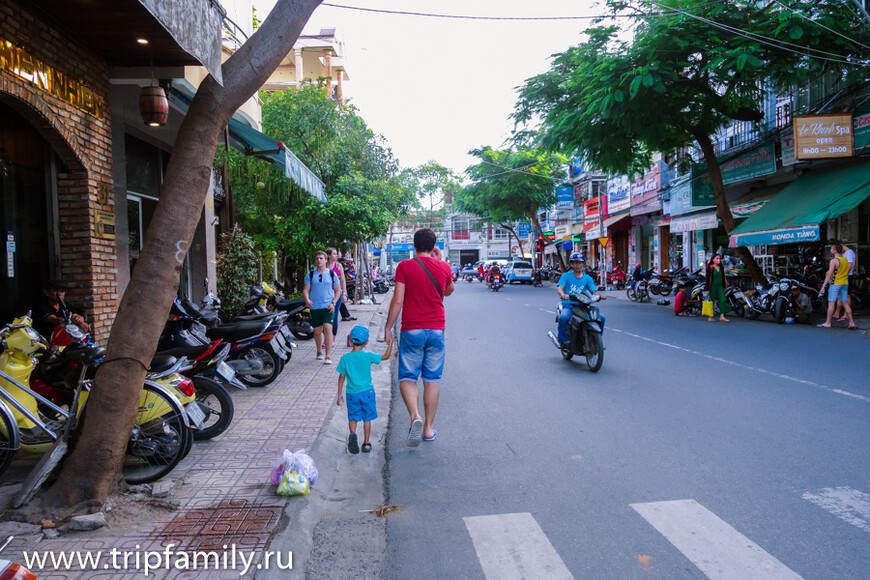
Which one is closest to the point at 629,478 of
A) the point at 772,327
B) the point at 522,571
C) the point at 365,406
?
the point at 522,571

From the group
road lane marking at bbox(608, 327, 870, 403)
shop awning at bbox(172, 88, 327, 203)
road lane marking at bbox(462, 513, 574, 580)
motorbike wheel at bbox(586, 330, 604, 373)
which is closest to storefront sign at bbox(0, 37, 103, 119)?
shop awning at bbox(172, 88, 327, 203)

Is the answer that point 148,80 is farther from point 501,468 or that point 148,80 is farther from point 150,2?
point 501,468

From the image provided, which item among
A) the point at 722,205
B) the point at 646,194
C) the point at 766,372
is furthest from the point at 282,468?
→ the point at 646,194

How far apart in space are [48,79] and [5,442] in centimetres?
401

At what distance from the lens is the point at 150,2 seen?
16.5 ft

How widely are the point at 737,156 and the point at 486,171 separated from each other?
23831 millimetres

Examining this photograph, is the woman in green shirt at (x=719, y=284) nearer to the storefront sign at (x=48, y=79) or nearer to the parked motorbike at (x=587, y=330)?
the parked motorbike at (x=587, y=330)

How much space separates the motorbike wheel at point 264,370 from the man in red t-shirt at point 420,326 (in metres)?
3.05

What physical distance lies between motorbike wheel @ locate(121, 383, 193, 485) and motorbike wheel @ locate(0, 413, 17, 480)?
75 cm

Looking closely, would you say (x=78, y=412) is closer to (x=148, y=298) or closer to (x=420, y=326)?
(x=148, y=298)

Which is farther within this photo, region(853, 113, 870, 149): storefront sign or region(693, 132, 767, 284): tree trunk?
region(693, 132, 767, 284): tree trunk

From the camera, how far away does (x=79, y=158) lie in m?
7.30

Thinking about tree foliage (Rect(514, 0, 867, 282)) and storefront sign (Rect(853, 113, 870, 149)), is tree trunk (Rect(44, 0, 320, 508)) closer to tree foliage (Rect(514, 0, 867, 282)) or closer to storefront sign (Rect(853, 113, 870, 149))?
tree foliage (Rect(514, 0, 867, 282))

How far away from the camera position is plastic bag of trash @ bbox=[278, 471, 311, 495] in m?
4.26
